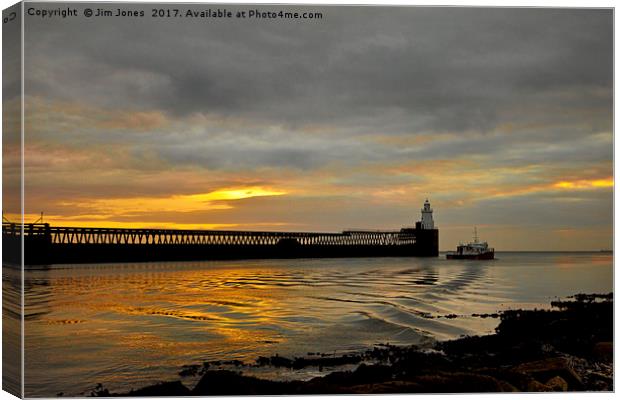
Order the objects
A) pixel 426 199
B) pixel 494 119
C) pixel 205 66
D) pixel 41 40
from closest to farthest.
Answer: pixel 41 40
pixel 205 66
pixel 494 119
pixel 426 199

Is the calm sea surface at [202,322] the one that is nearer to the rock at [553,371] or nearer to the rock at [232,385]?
the rock at [232,385]

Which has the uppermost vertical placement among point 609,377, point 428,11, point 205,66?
point 428,11

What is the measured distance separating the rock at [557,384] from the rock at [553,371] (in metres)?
0.04

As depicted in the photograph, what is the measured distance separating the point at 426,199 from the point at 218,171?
3081 mm

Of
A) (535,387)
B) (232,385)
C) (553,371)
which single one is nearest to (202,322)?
(232,385)

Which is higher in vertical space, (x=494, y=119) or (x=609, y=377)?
(x=494, y=119)

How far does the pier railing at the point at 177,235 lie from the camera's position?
9.84m

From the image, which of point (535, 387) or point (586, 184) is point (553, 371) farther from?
point (586, 184)

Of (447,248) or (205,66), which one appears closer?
(205,66)

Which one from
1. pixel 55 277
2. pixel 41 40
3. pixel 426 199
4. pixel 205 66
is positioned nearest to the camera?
pixel 41 40

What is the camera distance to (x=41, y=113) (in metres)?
8.57

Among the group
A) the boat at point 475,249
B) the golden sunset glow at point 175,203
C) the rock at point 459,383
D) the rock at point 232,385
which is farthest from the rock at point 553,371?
the golden sunset glow at point 175,203

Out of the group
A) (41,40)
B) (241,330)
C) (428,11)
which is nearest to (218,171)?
(241,330)

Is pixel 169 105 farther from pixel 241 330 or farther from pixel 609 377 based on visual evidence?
pixel 609 377
